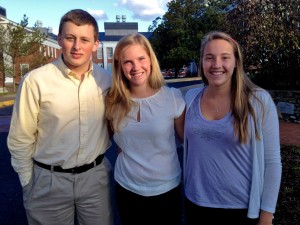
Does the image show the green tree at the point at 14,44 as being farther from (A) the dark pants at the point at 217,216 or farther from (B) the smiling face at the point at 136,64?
(A) the dark pants at the point at 217,216

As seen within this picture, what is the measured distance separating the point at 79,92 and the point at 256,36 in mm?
8943

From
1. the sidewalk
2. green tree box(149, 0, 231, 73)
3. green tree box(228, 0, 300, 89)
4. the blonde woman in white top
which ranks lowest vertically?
the sidewalk

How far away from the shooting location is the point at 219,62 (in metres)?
2.17

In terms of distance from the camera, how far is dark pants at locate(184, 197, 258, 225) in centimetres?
217

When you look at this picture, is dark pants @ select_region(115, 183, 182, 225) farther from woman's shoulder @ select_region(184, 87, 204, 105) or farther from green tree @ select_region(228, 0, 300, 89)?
green tree @ select_region(228, 0, 300, 89)

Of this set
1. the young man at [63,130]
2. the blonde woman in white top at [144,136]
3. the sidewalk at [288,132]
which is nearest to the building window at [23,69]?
the sidewalk at [288,132]

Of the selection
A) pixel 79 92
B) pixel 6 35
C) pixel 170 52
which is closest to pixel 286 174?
pixel 79 92

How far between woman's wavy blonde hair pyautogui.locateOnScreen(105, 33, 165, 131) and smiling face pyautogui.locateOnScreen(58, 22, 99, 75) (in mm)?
240

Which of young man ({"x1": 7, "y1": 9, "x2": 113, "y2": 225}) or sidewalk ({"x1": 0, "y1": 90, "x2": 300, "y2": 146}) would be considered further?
sidewalk ({"x1": 0, "y1": 90, "x2": 300, "y2": 146})

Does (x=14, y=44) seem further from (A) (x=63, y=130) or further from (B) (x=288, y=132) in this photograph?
(A) (x=63, y=130)

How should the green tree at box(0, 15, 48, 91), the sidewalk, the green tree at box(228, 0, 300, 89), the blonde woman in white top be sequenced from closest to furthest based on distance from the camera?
the blonde woman in white top
the sidewalk
the green tree at box(228, 0, 300, 89)
the green tree at box(0, 15, 48, 91)

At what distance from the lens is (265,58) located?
1065 cm

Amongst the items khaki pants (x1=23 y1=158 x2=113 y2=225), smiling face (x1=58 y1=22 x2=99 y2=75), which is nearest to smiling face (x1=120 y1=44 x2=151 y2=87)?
smiling face (x1=58 y1=22 x2=99 y2=75)

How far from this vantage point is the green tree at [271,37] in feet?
32.3
